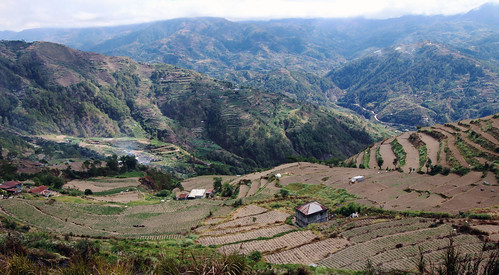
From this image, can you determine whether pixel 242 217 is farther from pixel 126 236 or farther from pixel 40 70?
→ pixel 40 70

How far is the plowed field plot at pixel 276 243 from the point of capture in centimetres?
2773

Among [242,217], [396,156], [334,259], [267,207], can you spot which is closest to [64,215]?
[242,217]

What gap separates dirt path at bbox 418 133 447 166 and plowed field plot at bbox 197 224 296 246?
37.8 meters

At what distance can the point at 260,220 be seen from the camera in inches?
1476

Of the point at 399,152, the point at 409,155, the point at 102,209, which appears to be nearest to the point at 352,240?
the point at 102,209

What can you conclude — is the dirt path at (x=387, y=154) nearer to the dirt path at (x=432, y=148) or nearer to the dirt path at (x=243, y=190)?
the dirt path at (x=432, y=148)

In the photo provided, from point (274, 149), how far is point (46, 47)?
13807 cm

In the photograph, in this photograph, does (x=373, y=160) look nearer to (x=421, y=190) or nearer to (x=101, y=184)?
(x=421, y=190)

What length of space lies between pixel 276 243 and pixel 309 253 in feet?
12.1

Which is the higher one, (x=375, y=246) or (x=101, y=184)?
(x=375, y=246)

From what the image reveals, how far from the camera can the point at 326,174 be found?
207 feet

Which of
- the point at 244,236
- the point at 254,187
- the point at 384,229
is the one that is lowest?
the point at 254,187

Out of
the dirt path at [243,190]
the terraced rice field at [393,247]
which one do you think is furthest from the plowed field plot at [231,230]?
the dirt path at [243,190]

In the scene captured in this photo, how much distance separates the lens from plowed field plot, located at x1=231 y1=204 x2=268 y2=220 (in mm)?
40312
